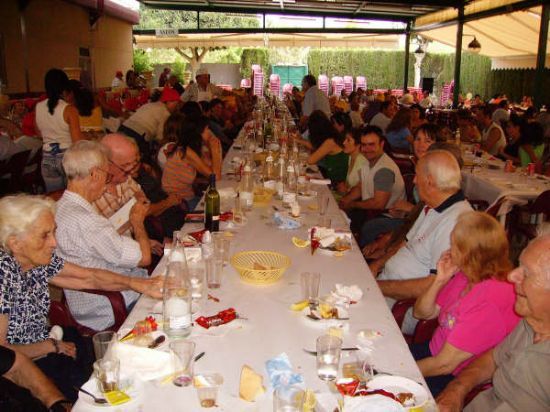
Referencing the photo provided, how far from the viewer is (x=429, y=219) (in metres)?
3.05

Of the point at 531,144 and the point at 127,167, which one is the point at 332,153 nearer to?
the point at 531,144

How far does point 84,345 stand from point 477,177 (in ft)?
14.8

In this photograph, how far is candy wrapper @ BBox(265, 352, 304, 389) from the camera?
5.34ft

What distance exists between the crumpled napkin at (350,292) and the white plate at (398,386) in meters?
0.60

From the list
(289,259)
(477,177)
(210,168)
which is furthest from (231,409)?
(477,177)

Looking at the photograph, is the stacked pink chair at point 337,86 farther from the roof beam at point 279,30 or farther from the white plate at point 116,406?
the white plate at point 116,406

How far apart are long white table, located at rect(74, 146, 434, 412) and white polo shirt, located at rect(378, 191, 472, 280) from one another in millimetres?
353

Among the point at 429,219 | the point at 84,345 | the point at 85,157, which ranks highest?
the point at 85,157

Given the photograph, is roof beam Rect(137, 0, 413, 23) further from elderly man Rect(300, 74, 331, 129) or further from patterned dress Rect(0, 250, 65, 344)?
patterned dress Rect(0, 250, 65, 344)

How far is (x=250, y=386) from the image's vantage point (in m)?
1.58

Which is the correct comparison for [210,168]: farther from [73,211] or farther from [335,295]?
[335,295]

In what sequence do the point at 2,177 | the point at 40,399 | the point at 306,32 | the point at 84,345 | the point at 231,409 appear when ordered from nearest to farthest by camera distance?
the point at 231,409 < the point at 40,399 < the point at 84,345 < the point at 2,177 < the point at 306,32

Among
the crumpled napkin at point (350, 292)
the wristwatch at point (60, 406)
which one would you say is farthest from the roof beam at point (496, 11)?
the wristwatch at point (60, 406)

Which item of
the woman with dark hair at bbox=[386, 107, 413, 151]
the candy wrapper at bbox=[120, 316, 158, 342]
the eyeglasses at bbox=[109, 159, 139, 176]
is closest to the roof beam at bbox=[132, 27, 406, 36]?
the woman with dark hair at bbox=[386, 107, 413, 151]
